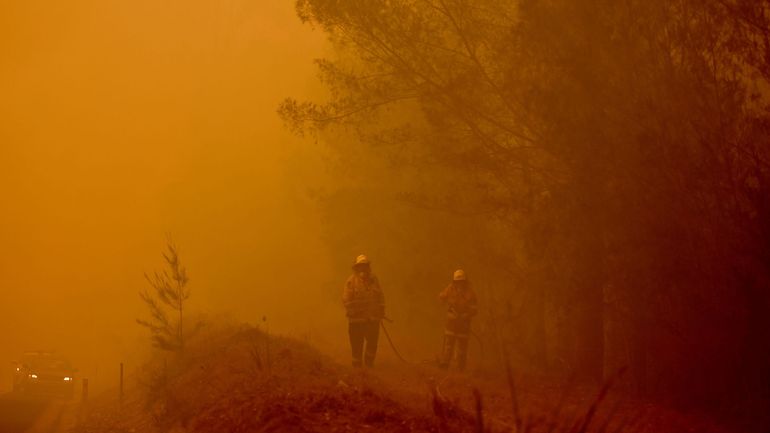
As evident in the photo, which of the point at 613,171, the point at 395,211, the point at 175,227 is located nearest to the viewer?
the point at 613,171

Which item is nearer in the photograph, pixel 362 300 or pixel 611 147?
pixel 611 147

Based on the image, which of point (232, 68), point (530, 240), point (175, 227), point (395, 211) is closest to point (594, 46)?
point (530, 240)

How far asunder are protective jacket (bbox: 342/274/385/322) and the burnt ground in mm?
1084

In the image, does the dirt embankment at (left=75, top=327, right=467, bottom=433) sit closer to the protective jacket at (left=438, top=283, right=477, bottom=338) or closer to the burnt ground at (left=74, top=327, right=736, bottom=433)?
the burnt ground at (left=74, top=327, right=736, bottom=433)

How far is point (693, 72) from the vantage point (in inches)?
488

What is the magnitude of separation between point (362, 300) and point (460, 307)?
197cm

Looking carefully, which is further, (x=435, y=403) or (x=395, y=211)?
(x=395, y=211)

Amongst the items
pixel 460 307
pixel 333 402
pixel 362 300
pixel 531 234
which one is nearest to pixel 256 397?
pixel 333 402

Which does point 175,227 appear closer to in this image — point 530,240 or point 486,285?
point 486,285

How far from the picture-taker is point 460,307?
1641 centimetres

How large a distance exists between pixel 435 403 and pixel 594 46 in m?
7.51

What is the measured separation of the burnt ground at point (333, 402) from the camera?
355 inches

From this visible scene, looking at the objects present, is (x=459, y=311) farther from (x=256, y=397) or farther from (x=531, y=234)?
(x=256, y=397)

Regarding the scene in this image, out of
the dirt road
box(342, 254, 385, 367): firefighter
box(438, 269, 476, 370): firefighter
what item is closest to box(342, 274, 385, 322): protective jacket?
box(342, 254, 385, 367): firefighter
